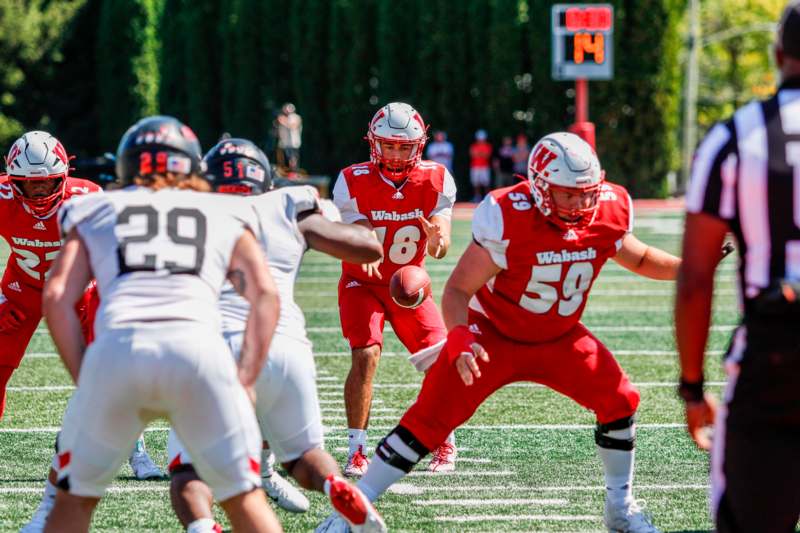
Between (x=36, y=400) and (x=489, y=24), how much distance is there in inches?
1019

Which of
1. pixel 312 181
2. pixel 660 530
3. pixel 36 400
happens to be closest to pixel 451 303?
pixel 660 530

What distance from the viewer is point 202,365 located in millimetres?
3689

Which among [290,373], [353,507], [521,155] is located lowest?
[521,155]

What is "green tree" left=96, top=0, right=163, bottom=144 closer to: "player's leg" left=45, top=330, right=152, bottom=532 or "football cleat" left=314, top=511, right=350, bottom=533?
"football cleat" left=314, top=511, right=350, bottom=533

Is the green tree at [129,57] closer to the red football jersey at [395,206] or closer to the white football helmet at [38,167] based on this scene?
the red football jersey at [395,206]

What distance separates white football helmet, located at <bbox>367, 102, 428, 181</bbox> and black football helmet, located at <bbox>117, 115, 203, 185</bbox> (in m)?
2.76

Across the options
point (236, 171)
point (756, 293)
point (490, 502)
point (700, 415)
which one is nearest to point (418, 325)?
point (490, 502)

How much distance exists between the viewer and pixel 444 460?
21.1 ft

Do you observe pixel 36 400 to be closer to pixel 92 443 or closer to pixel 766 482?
pixel 92 443

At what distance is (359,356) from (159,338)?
2.93 metres

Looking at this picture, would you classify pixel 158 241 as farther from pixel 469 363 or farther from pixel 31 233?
pixel 31 233

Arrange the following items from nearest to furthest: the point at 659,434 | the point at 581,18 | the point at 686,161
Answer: the point at 659,434 → the point at 581,18 → the point at 686,161

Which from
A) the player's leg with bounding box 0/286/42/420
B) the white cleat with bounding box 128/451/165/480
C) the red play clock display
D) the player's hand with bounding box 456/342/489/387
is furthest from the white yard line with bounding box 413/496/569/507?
the red play clock display

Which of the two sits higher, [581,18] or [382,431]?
[581,18]
